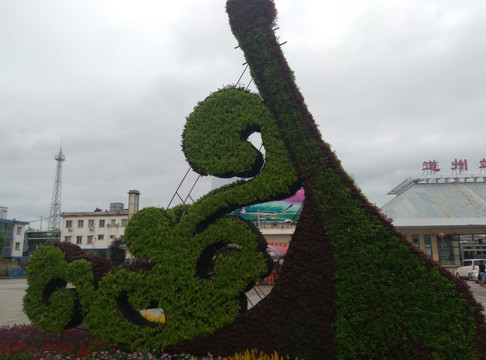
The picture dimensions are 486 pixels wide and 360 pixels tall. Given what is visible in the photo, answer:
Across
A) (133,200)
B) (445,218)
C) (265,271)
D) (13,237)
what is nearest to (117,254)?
(133,200)

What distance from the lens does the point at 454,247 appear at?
2845 centimetres

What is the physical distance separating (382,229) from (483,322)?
5.15 ft

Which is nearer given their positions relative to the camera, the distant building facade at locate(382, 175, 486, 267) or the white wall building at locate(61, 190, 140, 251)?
the distant building facade at locate(382, 175, 486, 267)

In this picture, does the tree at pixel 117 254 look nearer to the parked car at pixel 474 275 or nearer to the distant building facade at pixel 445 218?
the distant building facade at pixel 445 218

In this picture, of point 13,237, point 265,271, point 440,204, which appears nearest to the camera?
point 265,271

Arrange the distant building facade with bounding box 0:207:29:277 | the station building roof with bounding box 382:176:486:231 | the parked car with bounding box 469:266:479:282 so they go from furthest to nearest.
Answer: the distant building facade with bounding box 0:207:29:277 < the station building roof with bounding box 382:176:486:231 < the parked car with bounding box 469:266:479:282

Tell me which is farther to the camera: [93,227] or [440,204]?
[93,227]

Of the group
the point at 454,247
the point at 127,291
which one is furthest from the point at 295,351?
the point at 454,247

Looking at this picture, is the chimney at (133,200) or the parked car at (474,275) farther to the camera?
the chimney at (133,200)

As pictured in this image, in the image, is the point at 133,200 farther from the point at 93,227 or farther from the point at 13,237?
the point at 13,237

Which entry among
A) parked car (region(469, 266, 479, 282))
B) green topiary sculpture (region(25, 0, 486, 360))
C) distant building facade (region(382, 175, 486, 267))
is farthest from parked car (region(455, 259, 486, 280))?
green topiary sculpture (region(25, 0, 486, 360))

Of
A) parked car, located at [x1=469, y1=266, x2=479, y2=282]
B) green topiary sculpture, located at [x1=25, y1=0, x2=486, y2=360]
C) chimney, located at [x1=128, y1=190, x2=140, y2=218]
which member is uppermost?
chimney, located at [x1=128, y1=190, x2=140, y2=218]

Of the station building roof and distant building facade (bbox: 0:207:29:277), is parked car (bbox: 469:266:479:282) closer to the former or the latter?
the station building roof

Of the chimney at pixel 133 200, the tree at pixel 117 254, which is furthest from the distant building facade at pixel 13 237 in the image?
the tree at pixel 117 254
